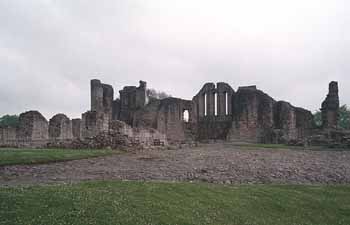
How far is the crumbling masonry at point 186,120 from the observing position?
29.7 m

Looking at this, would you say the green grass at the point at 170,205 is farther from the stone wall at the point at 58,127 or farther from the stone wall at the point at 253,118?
the stone wall at the point at 253,118

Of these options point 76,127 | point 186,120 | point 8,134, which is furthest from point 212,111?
point 8,134

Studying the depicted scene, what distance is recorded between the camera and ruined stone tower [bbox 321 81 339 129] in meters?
40.0

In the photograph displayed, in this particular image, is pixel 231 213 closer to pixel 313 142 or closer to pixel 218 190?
pixel 218 190

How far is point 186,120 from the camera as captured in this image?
4769 centimetres

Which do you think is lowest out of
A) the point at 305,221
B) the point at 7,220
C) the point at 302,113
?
the point at 305,221

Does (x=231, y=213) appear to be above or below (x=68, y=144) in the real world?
below

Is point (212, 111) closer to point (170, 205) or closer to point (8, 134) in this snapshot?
point (8, 134)

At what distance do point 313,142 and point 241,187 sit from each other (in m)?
21.6

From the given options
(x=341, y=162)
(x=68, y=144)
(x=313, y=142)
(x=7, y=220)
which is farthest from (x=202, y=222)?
(x=313, y=142)

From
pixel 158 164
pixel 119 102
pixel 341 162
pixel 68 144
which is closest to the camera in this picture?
pixel 158 164

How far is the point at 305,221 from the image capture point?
10.1 meters

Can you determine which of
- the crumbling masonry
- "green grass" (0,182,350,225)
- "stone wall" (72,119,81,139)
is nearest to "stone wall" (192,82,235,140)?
the crumbling masonry

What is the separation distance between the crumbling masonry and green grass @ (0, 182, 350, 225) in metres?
15.0
